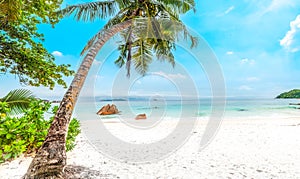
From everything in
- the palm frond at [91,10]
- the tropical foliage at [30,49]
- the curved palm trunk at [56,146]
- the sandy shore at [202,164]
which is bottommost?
the sandy shore at [202,164]

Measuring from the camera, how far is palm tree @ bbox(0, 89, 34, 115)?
3148 mm

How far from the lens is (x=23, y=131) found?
9.04 ft

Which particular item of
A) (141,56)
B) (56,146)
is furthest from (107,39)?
(141,56)

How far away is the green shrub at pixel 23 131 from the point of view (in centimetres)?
244

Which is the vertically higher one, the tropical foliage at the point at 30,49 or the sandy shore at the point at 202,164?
the tropical foliage at the point at 30,49

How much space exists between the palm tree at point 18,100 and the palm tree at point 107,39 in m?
1.11

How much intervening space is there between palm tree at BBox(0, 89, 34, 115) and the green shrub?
0.18m

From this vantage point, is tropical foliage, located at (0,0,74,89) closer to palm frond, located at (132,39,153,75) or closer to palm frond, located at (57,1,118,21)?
palm frond, located at (57,1,118,21)

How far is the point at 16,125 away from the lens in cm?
247

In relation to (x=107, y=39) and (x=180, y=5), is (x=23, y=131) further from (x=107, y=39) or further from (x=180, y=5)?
(x=180, y=5)

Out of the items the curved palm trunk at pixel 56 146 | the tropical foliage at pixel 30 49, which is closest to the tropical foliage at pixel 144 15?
the tropical foliage at pixel 30 49

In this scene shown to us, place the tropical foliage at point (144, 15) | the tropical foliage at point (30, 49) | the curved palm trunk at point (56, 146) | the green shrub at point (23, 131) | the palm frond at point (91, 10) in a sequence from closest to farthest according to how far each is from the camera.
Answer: the curved palm trunk at point (56, 146) < the green shrub at point (23, 131) < the tropical foliage at point (30, 49) < the tropical foliage at point (144, 15) < the palm frond at point (91, 10)

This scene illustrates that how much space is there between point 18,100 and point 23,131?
31.9 inches

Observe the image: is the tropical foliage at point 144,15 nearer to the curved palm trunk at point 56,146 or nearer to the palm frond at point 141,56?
the palm frond at point 141,56
